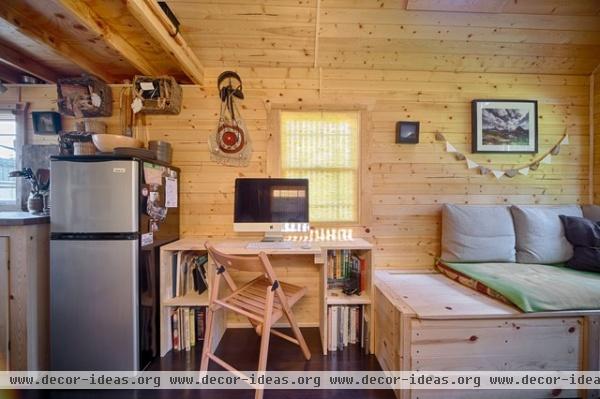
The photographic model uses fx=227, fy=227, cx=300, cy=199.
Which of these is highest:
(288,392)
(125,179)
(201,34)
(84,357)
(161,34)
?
(201,34)

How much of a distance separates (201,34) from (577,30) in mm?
3113

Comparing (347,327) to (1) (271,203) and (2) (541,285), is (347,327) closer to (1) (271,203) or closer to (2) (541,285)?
(1) (271,203)

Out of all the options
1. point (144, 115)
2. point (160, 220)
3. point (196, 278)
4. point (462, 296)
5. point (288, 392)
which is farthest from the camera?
point (144, 115)

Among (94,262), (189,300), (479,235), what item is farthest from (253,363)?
(479,235)

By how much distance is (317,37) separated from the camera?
1.85 metres

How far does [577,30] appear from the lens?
1.89m

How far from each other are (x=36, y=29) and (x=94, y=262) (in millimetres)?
1627

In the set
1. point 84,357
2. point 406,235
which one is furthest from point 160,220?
point 406,235

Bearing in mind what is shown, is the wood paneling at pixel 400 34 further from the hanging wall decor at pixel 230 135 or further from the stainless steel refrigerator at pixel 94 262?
the stainless steel refrigerator at pixel 94 262

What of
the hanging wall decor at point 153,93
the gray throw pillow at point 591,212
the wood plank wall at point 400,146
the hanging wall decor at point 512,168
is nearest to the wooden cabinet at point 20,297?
the wood plank wall at point 400,146

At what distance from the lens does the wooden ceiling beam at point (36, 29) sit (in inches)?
55.5

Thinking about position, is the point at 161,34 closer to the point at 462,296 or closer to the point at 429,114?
the point at 429,114

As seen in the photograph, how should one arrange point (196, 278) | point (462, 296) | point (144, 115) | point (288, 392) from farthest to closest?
point (144, 115), point (196, 278), point (462, 296), point (288, 392)

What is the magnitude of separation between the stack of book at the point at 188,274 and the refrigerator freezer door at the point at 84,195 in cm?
53
